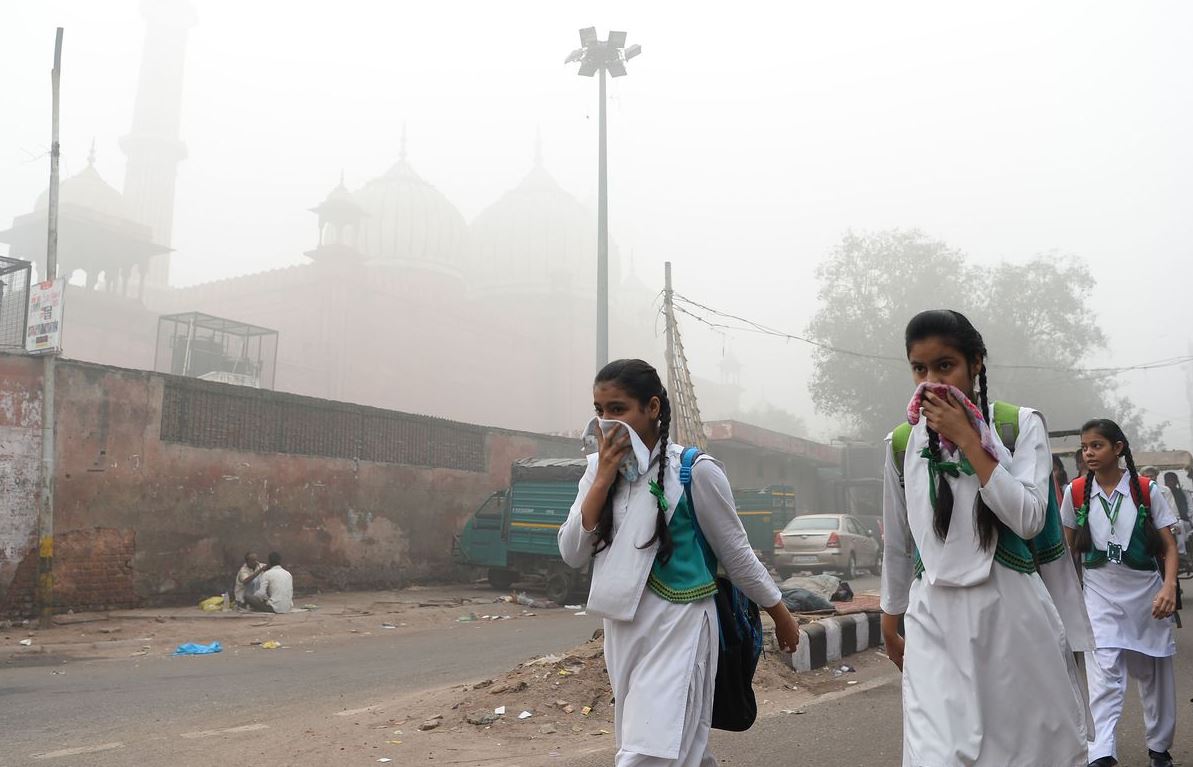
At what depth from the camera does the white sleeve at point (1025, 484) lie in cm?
229

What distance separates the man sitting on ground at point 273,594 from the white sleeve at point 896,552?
12575mm

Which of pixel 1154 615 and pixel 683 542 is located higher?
pixel 683 542

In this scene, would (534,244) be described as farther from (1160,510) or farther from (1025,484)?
(1025,484)

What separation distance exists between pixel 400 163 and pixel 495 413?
50.8 feet

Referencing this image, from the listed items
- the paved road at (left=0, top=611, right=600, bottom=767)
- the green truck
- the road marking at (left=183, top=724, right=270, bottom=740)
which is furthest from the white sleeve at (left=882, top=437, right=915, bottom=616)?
the green truck

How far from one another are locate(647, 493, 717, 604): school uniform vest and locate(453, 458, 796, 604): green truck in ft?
39.9

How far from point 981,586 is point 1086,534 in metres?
3.11

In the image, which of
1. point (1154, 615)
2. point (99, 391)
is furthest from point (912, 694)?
point (99, 391)

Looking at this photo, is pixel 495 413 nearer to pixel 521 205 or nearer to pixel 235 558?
pixel 521 205

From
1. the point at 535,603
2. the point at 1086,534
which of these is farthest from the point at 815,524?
the point at 1086,534

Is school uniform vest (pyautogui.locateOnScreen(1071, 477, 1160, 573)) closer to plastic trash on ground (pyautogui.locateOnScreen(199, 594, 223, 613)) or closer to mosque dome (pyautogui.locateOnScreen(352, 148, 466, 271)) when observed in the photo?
plastic trash on ground (pyautogui.locateOnScreen(199, 594, 223, 613))

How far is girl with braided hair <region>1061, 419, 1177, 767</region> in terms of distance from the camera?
463cm

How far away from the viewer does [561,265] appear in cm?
4891

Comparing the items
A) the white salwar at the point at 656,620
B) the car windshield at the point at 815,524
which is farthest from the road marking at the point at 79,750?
the car windshield at the point at 815,524
